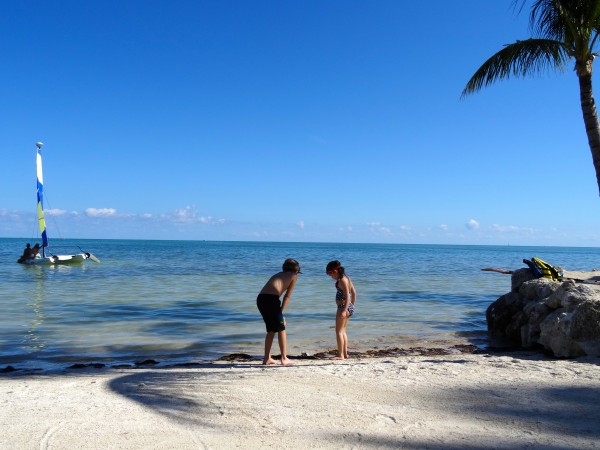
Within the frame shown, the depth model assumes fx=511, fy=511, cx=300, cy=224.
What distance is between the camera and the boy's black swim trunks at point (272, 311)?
6.86 m

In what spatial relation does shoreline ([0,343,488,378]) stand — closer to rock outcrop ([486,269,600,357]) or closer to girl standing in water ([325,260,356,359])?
girl standing in water ([325,260,356,359])

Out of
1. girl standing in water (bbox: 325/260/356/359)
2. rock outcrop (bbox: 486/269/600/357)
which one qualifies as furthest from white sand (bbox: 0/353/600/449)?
girl standing in water (bbox: 325/260/356/359)

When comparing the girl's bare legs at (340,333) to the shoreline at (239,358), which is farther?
the girl's bare legs at (340,333)

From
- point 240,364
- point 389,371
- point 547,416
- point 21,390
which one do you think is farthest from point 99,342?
point 547,416

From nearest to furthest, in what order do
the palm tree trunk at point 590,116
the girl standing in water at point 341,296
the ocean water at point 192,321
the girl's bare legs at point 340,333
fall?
the girl standing in water at point 341,296 → the girl's bare legs at point 340,333 → the palm tree trunk at point 590,116 → the ocean water at point 192,321

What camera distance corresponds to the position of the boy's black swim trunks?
6855mm

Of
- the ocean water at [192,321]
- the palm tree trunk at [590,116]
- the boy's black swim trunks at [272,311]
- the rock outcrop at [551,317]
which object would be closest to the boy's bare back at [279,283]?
the boy's black swim trunks at [272,311]

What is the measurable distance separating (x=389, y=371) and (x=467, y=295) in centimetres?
1313

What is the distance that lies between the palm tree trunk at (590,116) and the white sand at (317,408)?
3792 millimetres

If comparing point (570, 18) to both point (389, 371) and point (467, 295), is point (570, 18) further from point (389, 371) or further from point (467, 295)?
point (467, 295)

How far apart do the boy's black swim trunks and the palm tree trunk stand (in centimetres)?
552

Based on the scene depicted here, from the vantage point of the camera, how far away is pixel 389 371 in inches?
226

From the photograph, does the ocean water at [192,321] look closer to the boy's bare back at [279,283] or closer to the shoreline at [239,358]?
the shoreline at [239,358]

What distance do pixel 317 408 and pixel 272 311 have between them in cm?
260
